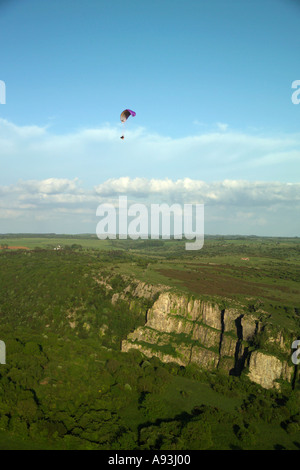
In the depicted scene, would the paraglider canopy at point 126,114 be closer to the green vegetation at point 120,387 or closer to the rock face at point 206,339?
the rock face at point 206,339

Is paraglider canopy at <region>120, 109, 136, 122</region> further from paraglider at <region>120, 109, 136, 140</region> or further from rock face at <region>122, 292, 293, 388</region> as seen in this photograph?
rock face at <region>122, 292, 293, 388</region>

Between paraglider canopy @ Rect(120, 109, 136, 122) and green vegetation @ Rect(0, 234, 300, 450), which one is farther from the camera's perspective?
paraglider canopy @ Rect(120, 109, 136, 122)

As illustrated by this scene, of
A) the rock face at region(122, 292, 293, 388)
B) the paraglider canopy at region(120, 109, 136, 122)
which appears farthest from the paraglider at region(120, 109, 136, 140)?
the rock face at region(122, 292, 293, 388)

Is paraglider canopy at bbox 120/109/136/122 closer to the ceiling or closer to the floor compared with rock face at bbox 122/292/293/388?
closer to the ceiling
